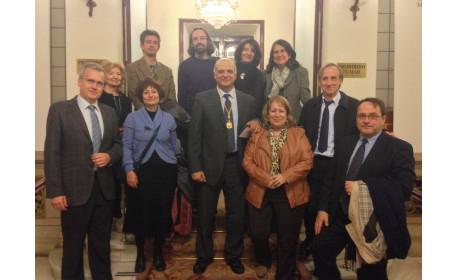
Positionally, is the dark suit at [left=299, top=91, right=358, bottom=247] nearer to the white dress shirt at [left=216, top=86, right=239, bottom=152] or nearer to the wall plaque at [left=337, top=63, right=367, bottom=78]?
the wall plaque at [left=337, top=63, right=367, bottom=78]

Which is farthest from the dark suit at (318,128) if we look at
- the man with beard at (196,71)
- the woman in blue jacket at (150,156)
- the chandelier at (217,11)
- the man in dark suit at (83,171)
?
the chandelier at (217,11)

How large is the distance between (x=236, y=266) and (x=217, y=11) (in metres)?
1.95

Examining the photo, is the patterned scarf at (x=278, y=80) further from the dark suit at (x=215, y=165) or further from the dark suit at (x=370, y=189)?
the dark suit at (x=370, y=189)

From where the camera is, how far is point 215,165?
229cm

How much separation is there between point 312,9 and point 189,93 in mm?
1103

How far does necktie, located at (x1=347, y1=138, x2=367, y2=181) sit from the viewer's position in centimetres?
210

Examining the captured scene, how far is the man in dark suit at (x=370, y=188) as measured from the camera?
1982mm

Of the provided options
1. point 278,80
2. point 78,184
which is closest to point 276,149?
point 278,80

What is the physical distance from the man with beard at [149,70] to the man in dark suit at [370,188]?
103cm

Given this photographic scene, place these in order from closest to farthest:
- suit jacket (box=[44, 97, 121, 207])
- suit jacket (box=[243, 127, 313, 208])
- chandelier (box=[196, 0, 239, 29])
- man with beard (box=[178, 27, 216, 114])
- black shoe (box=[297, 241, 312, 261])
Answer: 1. suit jacket (box=[44, 97, 121, 207])
2. suit jacket (box=[243, 127, 313, 208])
3. black shoe (box=[297, 241, 312, 261])
4. man with beard (box=[178, 27, 216, 114])
5. chandelier (box=[196, 0, 239, 29])

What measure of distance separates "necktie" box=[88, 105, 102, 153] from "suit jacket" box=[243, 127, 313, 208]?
29.4 inches

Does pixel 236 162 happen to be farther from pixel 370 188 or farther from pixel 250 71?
pixel 370 188

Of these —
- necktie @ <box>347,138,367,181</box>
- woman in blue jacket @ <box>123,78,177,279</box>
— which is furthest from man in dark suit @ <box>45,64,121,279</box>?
necktie @ <box>347,138,367,181</box>

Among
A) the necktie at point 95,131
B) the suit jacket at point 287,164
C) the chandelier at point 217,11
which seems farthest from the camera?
the chandelier at point 217,11
